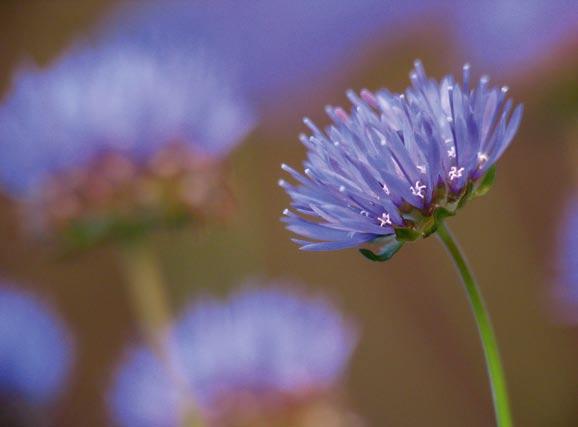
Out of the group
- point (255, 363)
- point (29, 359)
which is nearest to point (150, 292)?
point (255, 363)

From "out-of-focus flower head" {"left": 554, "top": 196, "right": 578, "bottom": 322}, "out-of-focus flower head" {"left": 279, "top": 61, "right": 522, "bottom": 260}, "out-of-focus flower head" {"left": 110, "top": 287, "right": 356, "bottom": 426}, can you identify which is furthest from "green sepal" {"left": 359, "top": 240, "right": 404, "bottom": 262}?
"out-of-focus flower head" {"left": 110, "top": 287, "right": 356, "bottom": 426}

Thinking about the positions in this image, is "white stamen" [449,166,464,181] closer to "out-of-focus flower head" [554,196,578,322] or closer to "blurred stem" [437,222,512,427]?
"blurred stem" [437,222,512,427]

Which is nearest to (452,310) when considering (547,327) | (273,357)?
(547,327)

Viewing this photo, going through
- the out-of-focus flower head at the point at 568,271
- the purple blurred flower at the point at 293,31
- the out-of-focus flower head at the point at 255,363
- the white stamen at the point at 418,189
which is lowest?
the out-of-focus flower head at the point at 568,271

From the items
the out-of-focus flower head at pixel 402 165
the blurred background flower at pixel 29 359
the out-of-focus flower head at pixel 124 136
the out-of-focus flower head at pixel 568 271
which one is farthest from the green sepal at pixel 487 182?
the blurred background flower at pixel 29 359

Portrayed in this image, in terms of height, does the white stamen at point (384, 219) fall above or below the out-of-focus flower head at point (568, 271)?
above

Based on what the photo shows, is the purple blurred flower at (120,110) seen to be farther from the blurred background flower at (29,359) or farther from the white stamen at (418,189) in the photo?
the white stamen at (418,189)
